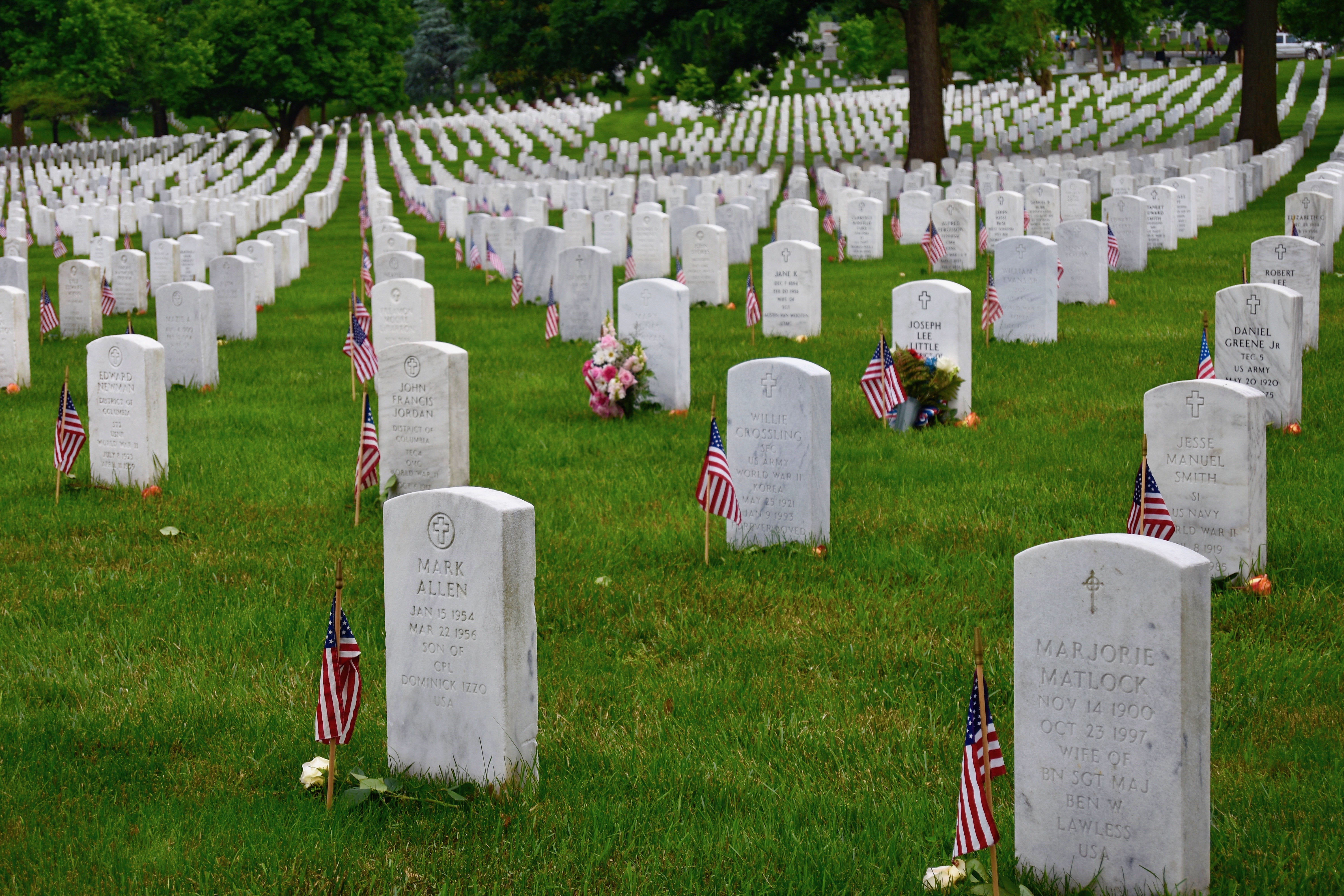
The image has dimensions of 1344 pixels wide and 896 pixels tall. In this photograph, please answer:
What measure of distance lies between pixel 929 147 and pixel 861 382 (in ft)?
93.8

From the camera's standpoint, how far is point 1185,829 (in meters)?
4.36

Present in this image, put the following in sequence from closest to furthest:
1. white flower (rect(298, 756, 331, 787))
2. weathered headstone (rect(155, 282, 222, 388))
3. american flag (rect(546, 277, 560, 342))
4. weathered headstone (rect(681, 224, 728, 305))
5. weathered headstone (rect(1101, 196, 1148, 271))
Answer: white flower (rect(298, 756, 331, 787)) → weathered headstone (rect(155, 282, 222, 388)) → american flag (rect(546, 277, 560, 342)) → weathered headstone (rect(681, 224, 728, 305)) → weathered headstone (rect(1101, 196, 1148, 271))

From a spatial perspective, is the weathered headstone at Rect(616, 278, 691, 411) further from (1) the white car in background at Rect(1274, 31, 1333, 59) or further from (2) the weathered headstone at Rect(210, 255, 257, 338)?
(1) the white car in background at Rect(1274, 31, 1333, 59)

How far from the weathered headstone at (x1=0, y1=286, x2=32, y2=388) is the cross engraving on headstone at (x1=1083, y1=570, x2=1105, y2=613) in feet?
41.9

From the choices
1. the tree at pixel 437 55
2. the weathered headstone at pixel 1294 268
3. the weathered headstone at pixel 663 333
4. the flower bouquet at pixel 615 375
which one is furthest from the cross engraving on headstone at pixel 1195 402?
the tree at pixel 437 55

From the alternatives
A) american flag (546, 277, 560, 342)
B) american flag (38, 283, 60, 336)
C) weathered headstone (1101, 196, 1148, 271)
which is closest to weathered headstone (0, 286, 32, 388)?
american flag (38, 283, 60, 336)

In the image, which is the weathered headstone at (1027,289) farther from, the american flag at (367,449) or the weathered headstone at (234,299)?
the weathered headstone at (234,299)

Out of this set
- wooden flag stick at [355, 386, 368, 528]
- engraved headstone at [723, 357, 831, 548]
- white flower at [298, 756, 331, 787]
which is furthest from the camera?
wooden flag stick at [355, 386, 368, 528]

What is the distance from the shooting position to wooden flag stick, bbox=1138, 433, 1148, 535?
6832mm

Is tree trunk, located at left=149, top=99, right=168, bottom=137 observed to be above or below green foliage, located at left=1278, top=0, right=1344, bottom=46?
below

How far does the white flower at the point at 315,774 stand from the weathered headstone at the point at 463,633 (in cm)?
32

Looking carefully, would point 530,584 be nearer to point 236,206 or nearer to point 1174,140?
point 236,206

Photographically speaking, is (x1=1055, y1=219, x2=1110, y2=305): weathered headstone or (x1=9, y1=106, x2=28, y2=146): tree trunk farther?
(x1=9, y1=106, x2=28, y2=146): tree trunk

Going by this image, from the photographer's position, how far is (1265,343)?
10398 millimetres
